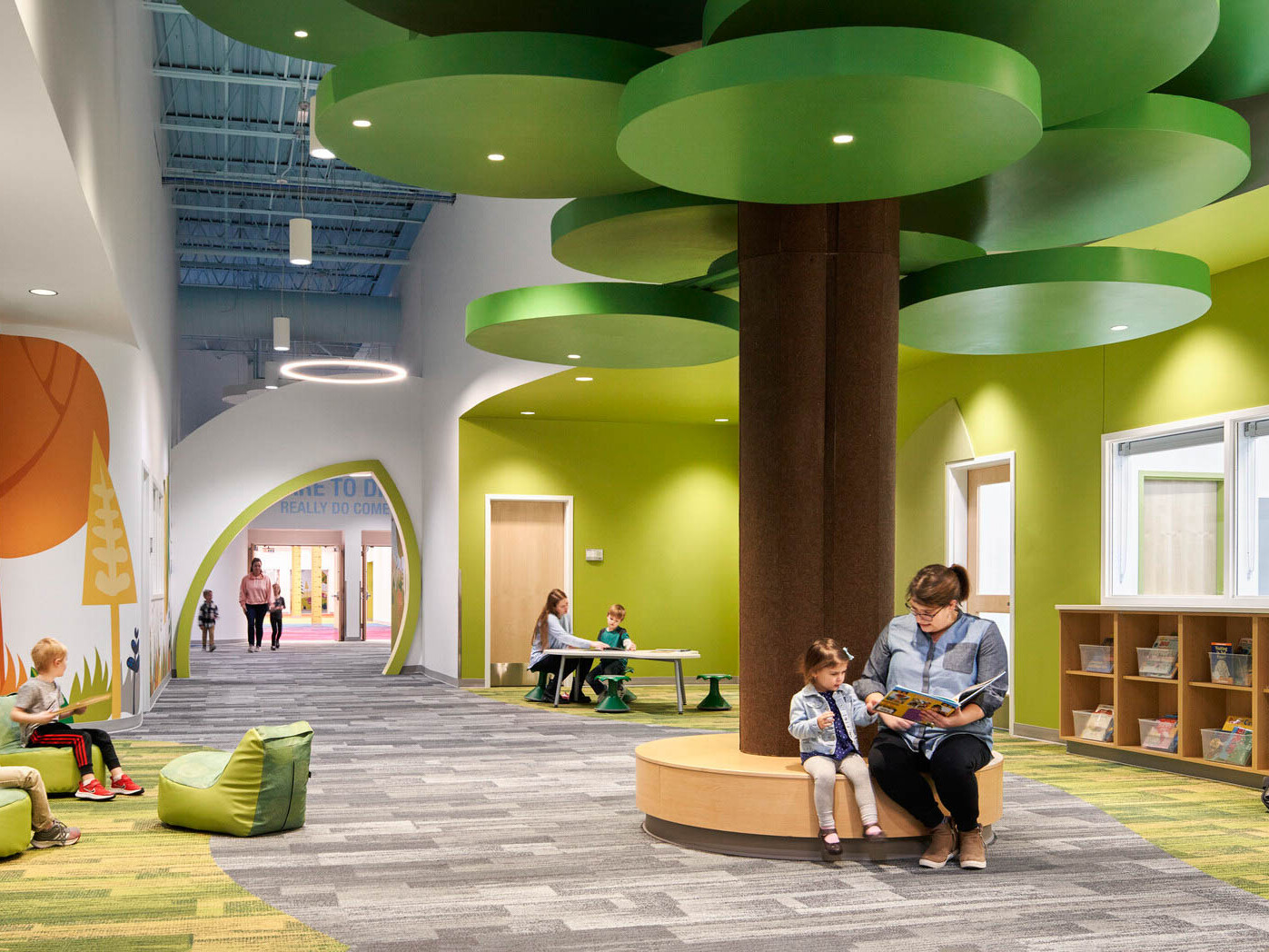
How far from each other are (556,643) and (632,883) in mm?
7720

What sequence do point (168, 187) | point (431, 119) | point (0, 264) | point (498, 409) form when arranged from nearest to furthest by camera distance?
1. point (431, 119)
2. point (0, 264)
3. point (498, 409)
4. point (168, 187)

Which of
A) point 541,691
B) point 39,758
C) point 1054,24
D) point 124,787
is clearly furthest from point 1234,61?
point 541,691

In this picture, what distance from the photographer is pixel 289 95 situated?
51.4 feet

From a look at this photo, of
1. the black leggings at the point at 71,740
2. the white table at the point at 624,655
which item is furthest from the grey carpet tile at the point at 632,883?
the white table at the point at 624,655

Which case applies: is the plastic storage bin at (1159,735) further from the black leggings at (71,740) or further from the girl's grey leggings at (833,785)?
the black leggings at (71,740)

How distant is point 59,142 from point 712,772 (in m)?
4.35

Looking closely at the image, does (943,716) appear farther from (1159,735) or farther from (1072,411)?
(1072,411)

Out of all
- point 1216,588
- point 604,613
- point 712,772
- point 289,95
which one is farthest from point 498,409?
point 712,772

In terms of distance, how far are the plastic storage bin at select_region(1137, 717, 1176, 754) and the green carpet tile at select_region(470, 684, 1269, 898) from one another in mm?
178

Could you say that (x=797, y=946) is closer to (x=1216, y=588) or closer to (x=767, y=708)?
(x=767, y=708)

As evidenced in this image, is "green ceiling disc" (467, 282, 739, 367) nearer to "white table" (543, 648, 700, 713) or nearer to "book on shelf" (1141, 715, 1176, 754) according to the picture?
"book on shelf" (1141, 715, 1176, 754)

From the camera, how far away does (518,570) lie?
50.6 feet

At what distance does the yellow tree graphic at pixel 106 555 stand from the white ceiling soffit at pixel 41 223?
1281mm

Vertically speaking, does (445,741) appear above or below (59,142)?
below
